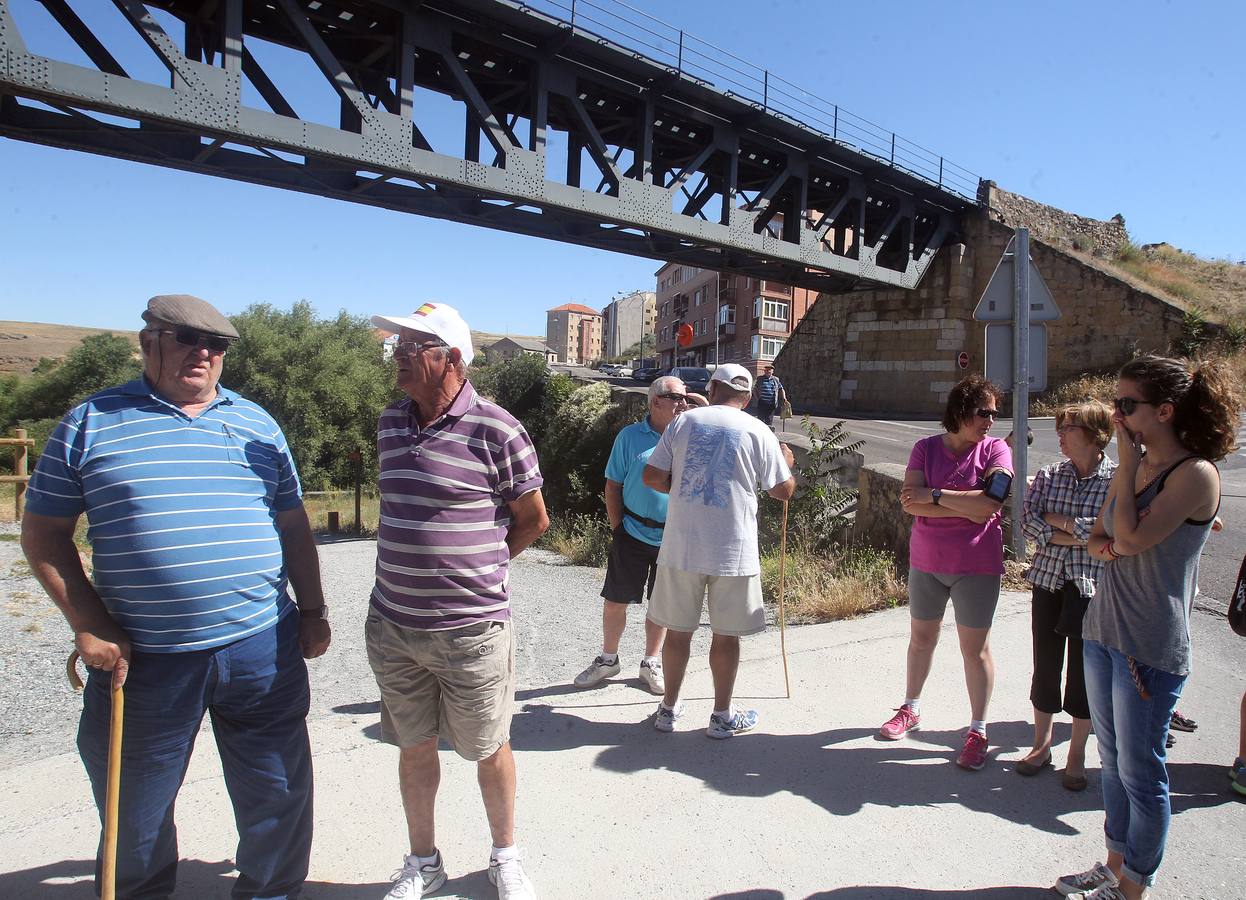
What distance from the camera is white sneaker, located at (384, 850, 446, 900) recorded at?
8.07ft

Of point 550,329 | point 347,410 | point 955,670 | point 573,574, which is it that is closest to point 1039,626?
point 955,670

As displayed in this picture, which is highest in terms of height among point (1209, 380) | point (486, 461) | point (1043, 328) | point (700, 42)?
point (700, 42)

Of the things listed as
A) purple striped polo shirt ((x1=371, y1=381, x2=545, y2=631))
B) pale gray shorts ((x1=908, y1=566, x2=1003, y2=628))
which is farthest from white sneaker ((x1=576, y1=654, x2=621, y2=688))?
purple striped polo shirt ((x1=371, y1=381, x2=545, y2=631))

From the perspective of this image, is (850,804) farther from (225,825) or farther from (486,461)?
(225,825)

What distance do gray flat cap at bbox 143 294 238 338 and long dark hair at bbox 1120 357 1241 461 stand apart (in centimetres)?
273

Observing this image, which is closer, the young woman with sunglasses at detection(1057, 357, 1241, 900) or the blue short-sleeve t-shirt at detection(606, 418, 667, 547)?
the young woman with sunglasses at detection(1057, 357, 1241, 900)

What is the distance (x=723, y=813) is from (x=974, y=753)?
1.21m

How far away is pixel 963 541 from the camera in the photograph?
3.60 m

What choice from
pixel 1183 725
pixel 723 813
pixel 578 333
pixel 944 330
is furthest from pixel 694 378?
pixel 578 333

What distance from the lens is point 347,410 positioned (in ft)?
119

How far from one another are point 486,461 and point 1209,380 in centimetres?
222

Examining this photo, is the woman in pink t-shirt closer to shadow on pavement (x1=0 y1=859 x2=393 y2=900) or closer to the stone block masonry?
shadow on pavement (x1=0 y1=859 x2=393 y2=900)

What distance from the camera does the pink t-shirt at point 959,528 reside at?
359cm

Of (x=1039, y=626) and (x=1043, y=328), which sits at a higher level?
(x=1043, y=328)
